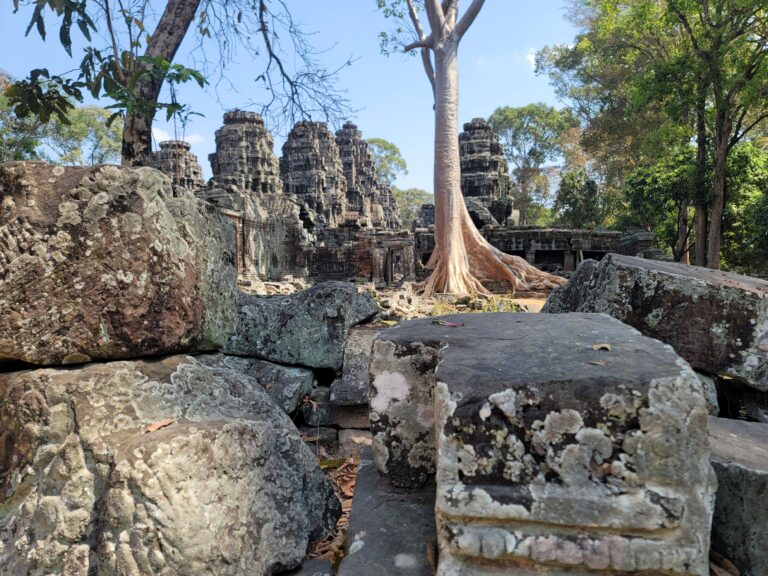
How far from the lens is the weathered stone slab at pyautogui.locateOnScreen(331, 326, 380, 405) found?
3.30 metres

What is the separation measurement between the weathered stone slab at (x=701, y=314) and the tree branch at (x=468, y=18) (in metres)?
11.7

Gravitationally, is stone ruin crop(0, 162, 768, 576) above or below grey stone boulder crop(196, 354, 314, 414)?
above

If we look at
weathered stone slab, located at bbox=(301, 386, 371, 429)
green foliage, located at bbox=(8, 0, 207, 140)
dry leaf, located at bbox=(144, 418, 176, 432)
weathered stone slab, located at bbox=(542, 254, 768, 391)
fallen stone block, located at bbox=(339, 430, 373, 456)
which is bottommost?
fallen stone block, located at bbox=(339, 430, 373, 456)

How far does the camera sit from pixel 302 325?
3.42 metres

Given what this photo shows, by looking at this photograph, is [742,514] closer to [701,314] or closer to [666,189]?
[701,314]

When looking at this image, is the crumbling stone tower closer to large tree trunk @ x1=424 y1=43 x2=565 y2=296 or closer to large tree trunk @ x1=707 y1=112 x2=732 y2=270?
large tree trunk @ x1=424 y1=43 x2=565 y2=296

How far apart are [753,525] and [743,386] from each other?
1.28 m

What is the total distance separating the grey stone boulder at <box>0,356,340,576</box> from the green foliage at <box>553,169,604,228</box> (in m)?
28.4

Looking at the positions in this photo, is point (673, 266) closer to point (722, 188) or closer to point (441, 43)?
point (441, 43)

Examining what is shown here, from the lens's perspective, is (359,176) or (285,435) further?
(359,176)

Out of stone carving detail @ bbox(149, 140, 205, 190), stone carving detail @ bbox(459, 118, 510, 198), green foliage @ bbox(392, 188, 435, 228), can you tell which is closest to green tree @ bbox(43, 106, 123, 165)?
stone carving detail @ bbox(149, 140, 205, 190)

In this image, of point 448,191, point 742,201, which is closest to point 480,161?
point 742,201

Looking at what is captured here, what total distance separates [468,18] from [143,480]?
13338 millimetres

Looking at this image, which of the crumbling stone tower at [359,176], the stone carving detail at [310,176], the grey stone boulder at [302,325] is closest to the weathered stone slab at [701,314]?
the grey stone boulder at [302,325]
